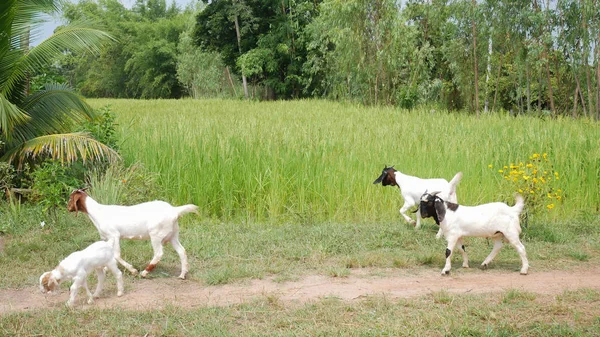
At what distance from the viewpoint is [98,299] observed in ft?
18.0

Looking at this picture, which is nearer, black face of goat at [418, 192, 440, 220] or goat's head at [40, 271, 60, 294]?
goat's head at [40, 271, 60, 294]

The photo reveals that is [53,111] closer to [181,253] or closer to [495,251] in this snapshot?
[181,253]

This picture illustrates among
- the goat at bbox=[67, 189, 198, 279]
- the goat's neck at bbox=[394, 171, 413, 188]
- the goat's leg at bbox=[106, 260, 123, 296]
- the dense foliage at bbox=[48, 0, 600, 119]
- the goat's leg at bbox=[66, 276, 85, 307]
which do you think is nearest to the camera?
the goat's leg at bbox=[66, 276, 85, 307]

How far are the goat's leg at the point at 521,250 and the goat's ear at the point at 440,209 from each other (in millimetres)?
655

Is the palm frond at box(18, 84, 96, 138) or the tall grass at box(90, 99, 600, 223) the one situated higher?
the palm frond at box(18, 84, 96, 138)

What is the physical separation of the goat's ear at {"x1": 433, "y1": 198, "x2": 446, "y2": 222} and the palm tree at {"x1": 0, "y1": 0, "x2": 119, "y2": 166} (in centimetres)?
508

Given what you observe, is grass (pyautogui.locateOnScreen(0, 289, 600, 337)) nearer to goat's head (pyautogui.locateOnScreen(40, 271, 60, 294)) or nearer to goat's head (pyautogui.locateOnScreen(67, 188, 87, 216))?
goat's head (pyautogui.locateOnScreen(40, 271, 60, 294))

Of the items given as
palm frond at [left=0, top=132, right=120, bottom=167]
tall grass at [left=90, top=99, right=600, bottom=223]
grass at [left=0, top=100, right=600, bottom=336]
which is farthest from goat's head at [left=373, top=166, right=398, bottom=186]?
palm frond at [left=0, top=132, right=120, bottom=167]

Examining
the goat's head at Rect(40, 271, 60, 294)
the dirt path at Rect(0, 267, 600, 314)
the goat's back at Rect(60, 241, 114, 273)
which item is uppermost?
the goat's back at Rect(60, 241, 114, 273)

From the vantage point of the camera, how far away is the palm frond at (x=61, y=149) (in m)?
8.87

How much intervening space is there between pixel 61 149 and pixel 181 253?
381 centimetres

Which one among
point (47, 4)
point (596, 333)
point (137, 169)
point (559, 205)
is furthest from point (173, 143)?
point (596, 333)

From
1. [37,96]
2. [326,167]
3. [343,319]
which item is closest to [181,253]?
[343,319]

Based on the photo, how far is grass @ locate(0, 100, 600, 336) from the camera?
4.91m
